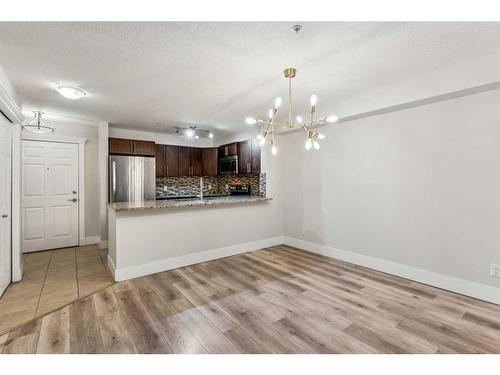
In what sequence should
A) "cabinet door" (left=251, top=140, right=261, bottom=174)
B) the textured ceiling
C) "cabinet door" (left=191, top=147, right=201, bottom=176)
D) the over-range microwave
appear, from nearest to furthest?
the textured ceiling, "cabinet door" (left=251, top=140, right=261, bottom=174), the over-range microwave, "cabinet door" (left=191, top=147, right=201, bottom=176)

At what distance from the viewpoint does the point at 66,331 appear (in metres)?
2.05

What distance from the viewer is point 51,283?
10.1ft

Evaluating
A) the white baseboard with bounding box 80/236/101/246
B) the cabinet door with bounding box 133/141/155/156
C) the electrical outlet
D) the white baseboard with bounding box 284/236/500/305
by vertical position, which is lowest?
the white baseboard with bounding box 284/236/500/305

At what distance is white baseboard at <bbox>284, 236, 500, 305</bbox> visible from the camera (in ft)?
8.43

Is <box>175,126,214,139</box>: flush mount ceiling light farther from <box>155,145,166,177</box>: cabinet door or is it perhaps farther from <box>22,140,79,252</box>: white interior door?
<box>22,140,79,252</box>: white interior door

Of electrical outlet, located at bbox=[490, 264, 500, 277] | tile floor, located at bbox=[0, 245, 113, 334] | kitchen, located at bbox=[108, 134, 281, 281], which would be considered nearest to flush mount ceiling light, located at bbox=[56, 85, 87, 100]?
kitchen, located at bbox=[108, 134, 281, 281]

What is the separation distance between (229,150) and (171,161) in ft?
4.42

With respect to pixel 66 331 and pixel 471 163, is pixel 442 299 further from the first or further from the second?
pixel 66 331

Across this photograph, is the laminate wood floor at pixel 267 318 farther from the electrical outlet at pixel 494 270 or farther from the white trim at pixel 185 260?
the electrical outlet at pixel 494 270

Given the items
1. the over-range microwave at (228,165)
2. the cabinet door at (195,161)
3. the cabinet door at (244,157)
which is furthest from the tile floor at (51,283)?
the cabinet door at (244,157)

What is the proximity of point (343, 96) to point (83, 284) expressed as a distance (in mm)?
4101

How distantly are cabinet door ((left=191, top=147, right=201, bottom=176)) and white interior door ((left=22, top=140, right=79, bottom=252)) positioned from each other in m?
2.29

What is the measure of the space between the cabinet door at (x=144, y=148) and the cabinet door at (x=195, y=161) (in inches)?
39.6
